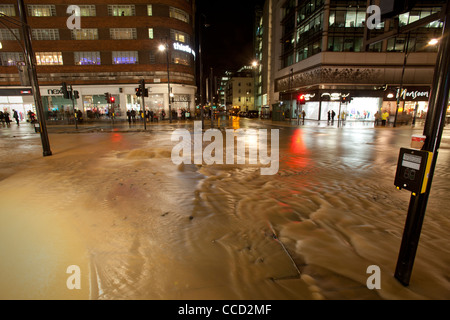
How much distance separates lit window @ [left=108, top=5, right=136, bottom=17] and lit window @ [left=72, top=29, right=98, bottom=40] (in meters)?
3.86

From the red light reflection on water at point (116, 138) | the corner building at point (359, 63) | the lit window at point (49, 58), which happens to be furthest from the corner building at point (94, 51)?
the red light reflection on water at point (116, 138)

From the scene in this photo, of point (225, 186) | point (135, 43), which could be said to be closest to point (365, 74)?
point (135, 43)

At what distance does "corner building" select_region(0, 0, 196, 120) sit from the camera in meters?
37.1

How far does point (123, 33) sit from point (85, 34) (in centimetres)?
596

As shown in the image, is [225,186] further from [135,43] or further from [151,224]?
[135,43]

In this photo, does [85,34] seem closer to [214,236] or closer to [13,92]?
[13,92]

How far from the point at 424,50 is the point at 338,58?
→ 13.7m

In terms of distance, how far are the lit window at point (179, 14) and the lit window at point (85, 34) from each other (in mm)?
12142

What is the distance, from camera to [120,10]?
37438mm

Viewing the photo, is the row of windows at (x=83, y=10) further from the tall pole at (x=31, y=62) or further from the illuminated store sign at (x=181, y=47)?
the tall pole at (x=31, y=62)

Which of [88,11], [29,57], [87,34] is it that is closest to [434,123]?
[29,57]

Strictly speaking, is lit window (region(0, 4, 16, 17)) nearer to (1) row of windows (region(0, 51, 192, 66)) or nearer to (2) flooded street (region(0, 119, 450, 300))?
(1) row of windows (region(0, 51, 192, 66))

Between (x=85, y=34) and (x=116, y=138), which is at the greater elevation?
(x=85, y=34)
